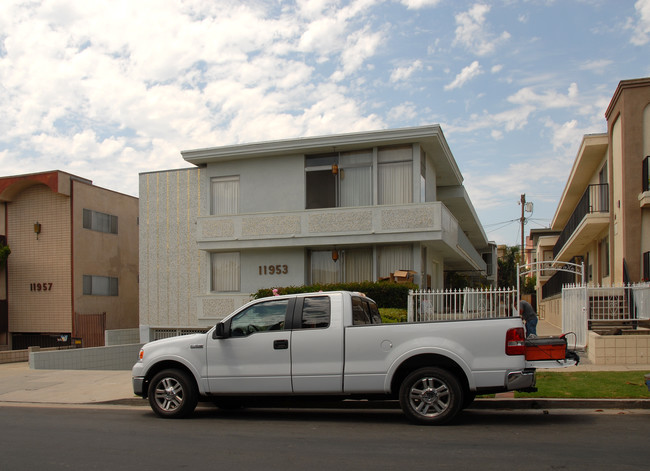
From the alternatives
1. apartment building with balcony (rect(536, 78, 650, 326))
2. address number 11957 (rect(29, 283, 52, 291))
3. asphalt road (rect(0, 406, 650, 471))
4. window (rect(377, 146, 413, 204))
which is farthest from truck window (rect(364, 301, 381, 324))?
address number 11957 (rect(29, 283, 52, 291))

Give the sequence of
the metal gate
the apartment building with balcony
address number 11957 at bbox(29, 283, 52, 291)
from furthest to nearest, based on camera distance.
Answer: address number 11957 at bbox(29, 283, 52, 291) → the metal gate → the apartment building with balcony

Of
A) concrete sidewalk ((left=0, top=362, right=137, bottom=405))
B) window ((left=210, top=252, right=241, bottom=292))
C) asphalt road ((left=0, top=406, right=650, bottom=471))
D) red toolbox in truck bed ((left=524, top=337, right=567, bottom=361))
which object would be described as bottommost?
concrete sidewalk ((left=0, top=362, right=137, bottom=405))

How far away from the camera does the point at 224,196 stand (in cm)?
2284

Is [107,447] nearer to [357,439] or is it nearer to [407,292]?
[357,439]

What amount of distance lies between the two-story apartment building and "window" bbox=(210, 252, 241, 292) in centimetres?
4

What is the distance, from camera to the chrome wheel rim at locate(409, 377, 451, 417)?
825 cm

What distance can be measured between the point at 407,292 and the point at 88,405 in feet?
32.6

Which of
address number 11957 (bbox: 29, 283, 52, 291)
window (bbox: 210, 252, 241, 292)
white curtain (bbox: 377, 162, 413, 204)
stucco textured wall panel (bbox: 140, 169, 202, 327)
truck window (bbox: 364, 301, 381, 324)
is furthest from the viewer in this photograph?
address number 11957 (bbox: 29, 283, 52, 291)

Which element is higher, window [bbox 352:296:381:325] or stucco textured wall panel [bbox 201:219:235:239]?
stucco textured wall panel [bbox 201:219:235:239]

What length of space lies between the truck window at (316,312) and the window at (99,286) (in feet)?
72.9

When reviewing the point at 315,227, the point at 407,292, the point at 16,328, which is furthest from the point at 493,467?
the point at 16,328

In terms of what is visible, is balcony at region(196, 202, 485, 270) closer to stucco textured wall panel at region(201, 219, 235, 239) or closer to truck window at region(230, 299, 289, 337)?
stucco textured wall panel at region(201, 219, 235, 239)

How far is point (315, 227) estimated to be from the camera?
20.6 m

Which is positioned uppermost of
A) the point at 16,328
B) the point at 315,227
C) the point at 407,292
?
the point at 315,227
